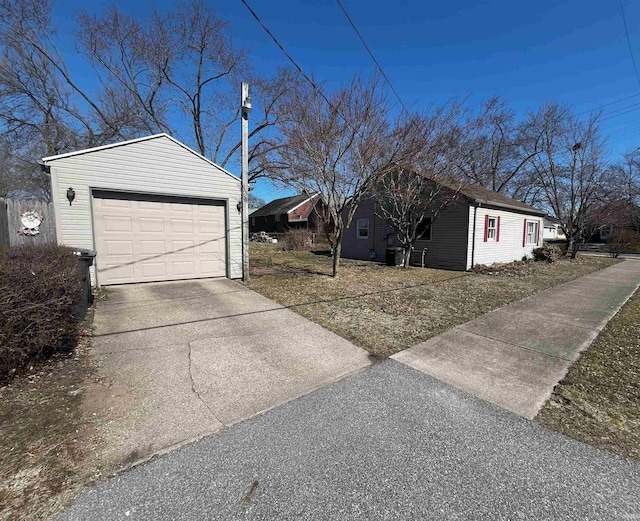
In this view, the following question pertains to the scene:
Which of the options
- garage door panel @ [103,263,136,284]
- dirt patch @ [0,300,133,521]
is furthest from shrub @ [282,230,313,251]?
dirt patch @ [0,300,133,521]

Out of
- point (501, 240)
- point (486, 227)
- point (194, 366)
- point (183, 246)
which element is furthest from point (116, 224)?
point (501, 240)

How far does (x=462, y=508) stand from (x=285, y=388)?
171cm

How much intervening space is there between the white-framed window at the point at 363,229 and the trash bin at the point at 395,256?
9.89 ft

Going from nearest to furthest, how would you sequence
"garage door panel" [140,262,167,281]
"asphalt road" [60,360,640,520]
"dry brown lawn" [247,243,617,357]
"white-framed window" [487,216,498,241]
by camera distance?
"asphalt road" [60,360,640,520]
"dry brown lawn" [247,243,617,357]
"garage door panel" [140,262,167,281]
"white-framed window" [487,216,498,241]

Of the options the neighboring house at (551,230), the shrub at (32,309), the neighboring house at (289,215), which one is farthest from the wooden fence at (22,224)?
the neighboring house at (551,230)

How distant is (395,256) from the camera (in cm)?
1270

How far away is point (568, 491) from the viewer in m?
1.80

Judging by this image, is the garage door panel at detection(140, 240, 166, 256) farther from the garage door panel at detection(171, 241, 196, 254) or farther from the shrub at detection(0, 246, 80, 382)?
the shrub at detection(0, 246, 80, 382)

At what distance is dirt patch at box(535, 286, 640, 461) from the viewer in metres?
2.29

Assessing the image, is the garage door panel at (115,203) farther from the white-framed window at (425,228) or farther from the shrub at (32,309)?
the white-framed window at (425,228)

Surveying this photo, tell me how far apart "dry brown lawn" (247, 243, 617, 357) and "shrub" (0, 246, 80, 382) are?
3325mm

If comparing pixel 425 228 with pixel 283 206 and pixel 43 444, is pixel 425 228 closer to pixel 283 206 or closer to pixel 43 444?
pixel 43 444

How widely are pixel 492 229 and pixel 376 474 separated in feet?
45.2

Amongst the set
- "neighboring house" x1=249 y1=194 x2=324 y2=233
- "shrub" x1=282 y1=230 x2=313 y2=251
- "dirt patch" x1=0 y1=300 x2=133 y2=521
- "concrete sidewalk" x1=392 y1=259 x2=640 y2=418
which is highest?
"neighboring house" x1=249 y1=194 x2=324 y2=233
